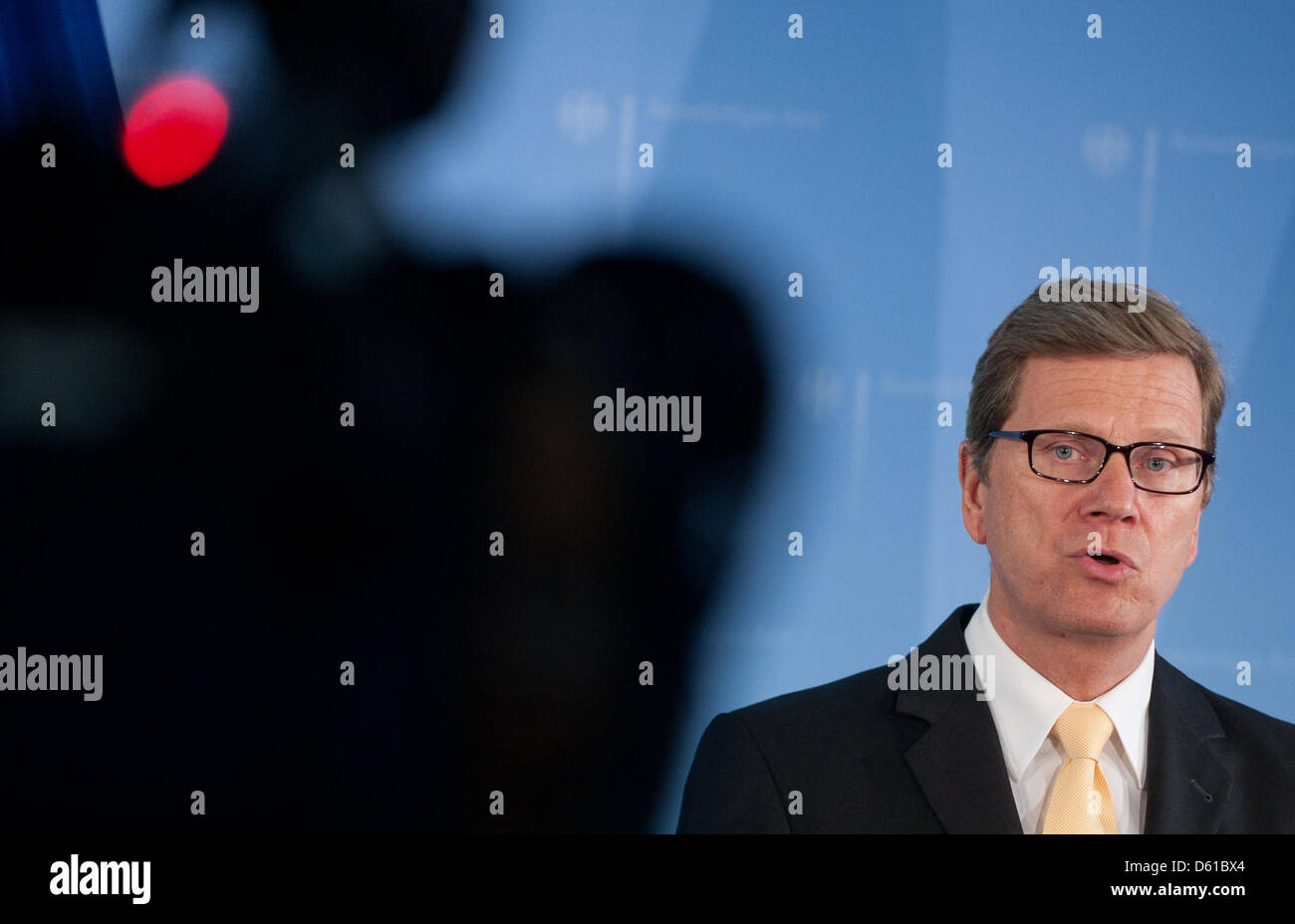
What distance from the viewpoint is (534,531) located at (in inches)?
107

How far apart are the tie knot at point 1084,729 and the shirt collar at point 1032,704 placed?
1 cm

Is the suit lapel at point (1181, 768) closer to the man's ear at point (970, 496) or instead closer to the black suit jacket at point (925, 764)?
the black suit jacket at point (925, 764)

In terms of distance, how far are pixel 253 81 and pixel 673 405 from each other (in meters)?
1.18

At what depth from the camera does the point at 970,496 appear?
2.66 meters

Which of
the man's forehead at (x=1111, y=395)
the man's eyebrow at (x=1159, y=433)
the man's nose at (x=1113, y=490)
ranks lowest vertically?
the man's nose at (x=1113, y=490)

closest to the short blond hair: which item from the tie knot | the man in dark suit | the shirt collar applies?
the man in dark suit

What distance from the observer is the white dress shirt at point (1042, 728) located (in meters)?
2.59

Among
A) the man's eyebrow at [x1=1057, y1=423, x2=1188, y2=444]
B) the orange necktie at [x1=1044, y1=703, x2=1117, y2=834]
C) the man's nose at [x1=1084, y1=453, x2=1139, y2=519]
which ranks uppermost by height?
the man's eyebrow at [x1=1057, y1=423, x2=1188, y2=444]

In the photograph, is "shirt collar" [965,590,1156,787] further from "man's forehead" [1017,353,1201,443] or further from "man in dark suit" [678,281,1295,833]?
"man's forehead" [1017,353,1201,443]

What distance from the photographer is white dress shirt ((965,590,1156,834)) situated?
2.59 metres

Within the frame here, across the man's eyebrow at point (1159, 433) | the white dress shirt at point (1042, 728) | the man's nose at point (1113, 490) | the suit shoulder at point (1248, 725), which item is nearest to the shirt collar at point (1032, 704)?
the white dress shirt at point (1042, 728)

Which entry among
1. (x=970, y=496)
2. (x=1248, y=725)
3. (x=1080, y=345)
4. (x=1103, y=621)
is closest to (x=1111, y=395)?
(x=1080, y=345)

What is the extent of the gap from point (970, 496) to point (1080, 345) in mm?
389

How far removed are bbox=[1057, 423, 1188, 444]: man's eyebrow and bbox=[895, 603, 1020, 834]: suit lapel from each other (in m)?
0.59
